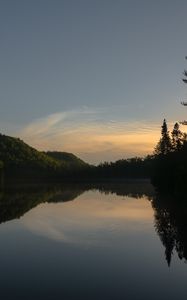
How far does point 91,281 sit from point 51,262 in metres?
5.63

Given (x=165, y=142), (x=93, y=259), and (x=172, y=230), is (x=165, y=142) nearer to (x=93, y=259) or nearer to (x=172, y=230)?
(x=172, y=230)

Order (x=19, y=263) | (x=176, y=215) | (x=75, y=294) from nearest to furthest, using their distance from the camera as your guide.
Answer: (x=75, y=294) → (x=19, y=263) → (x=176, y=215)

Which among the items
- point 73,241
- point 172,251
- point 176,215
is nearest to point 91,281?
point 172,251

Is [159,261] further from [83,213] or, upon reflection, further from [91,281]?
[83,213]

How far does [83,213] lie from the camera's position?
214 feet

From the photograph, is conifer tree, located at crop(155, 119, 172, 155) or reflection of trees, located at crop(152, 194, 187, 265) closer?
reflection of trees, located at crop(152, 194, 187, 265)

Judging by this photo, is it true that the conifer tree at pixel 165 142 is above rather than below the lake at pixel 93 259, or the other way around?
above

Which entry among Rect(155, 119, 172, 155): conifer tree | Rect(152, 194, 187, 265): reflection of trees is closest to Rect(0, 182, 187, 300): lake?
Rect(152, 194, 187, 265): reflection of trees

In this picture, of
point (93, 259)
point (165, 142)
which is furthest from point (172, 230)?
point (165, 142)

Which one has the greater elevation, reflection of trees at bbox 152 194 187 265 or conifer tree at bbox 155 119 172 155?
conifer tree at bbox 155 119 172 155

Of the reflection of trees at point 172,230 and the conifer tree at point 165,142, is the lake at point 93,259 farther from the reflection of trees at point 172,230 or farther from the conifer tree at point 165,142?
the conifer tree at point 165,142

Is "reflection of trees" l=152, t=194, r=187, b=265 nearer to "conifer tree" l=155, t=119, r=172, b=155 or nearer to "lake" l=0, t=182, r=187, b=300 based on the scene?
"lake" l=0, t=182, r=187, b=300

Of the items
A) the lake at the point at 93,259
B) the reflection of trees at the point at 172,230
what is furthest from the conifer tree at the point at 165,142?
A: the lake at the point at 93,259

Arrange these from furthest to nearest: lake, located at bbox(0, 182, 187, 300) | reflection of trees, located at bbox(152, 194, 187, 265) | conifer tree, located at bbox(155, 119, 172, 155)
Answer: conifer tree, located at bbox(155, 119, 172, 155) → reflection of trees, located at bbox(152, 194, 187, 265) → lake, located at bbox(0, 182, 187, 300)
